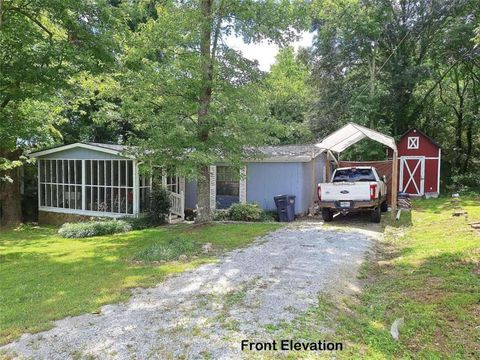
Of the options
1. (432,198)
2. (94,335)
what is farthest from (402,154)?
(94,335)

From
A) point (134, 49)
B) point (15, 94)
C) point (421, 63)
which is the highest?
point (421, 63)

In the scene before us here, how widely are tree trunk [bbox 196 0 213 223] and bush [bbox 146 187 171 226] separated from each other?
232cm

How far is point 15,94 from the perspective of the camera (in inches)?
395

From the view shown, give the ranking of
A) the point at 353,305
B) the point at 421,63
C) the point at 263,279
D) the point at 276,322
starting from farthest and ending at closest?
1. the point at 421,63
2. the point at 263,279
3. the point at 353,305
4. the point at 276,322

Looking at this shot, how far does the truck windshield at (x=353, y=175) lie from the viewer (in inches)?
497

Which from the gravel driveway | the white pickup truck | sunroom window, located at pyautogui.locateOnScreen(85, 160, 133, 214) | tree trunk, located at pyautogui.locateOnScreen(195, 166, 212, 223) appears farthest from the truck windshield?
sunroom window, located at pyautogui.locateOnScreen(85, 160, 133, 214)

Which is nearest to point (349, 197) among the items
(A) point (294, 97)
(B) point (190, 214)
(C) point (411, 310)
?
(C) point (411, 310)

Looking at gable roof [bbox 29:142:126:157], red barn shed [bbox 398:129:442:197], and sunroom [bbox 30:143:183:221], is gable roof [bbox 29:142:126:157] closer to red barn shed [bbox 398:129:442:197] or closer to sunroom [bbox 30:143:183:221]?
sunroom [bbox 30:143:183:221]

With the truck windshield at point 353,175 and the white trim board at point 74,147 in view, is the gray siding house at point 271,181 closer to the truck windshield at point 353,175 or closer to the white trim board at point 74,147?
the truck windshield at point 353,175

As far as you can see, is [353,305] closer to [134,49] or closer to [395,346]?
[395,346]

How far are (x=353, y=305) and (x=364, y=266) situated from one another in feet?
6.95

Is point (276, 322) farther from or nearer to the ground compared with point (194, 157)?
nearer to the ground

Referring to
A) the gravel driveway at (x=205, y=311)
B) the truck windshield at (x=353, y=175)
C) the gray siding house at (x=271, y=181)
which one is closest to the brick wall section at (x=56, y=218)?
the gray siding house at (x=271, y=181)

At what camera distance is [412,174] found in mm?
20891
